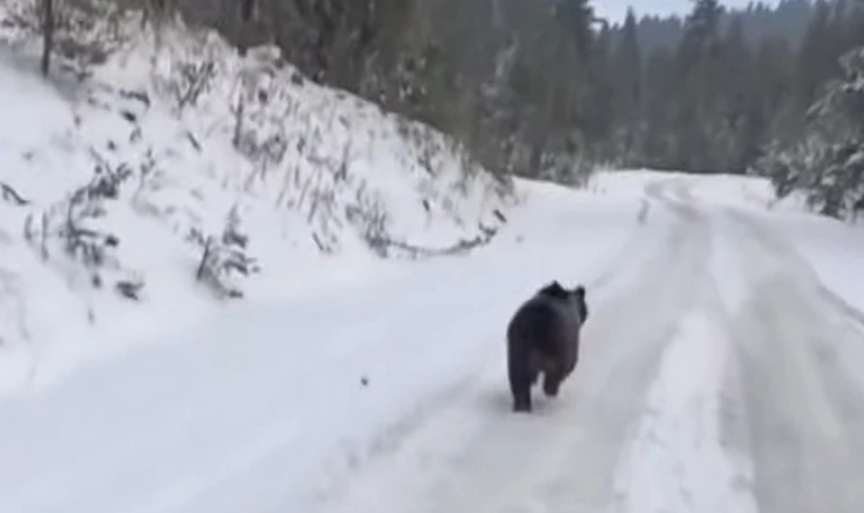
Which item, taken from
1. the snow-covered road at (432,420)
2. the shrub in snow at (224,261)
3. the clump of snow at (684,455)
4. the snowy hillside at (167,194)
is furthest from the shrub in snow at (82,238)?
the clump of snow at (684,455)

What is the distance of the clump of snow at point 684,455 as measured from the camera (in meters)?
6.42

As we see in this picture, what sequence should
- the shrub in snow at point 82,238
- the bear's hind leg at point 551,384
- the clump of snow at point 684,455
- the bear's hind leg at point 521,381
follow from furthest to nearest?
the bear's hind leg at point 551,384, the bear's hind leg at point 521,381, the shrub in snow at point 82,238, the clump of snow at point 684,455

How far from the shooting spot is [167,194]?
32.4 feet

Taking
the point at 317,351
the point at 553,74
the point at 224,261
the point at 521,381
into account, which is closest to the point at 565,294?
the point at 521,381

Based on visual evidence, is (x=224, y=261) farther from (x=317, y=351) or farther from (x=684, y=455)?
(x=684, y=455)

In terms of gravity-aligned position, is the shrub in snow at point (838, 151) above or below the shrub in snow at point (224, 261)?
above

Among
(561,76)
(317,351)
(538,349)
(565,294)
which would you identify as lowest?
(317,351)

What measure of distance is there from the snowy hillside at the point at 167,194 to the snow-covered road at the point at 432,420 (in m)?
0.37

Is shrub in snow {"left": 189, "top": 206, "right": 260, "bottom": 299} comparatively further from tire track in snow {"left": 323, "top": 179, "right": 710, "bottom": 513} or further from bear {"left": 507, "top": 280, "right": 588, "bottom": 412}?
bear {"left": 507, "top": 280, "right": 588, "bottom": 412}

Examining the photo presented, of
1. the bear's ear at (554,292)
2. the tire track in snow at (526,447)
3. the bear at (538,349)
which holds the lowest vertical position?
the tire track in snow at (526,447)

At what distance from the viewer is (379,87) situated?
66.0ft

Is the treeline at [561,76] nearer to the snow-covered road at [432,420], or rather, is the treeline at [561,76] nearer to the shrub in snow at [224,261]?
the shrub in snow at [224,261]

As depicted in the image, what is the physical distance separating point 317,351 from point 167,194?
→ 2.06 meters

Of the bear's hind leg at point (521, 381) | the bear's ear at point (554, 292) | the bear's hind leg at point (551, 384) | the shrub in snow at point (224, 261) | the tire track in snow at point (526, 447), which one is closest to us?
the tire track in snow at point (526, 447)
